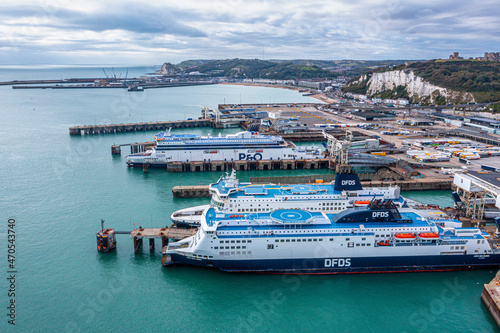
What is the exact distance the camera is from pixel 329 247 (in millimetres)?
20406

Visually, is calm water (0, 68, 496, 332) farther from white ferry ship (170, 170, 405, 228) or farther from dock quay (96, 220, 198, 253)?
white ferry ship (170, 170, 405, 228)

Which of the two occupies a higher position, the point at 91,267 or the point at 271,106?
the point at 271,106

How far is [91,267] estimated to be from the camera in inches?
843

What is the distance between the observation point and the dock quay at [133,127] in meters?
64.0

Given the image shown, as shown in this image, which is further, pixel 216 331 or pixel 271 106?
pixel 271 106

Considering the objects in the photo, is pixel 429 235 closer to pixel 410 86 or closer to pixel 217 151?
pixel 217 151

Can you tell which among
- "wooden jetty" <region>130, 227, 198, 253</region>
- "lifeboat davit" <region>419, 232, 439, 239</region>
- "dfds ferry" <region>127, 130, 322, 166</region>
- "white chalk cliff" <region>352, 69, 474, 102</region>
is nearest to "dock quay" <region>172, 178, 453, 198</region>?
"dfds ferry" <region>127, 130, 322, 166</region>

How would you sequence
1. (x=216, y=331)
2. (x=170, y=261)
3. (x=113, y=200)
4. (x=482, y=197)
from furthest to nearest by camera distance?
(x=113, y=200) < (x=482, y=197) < (x=170, y=261) < (x=216, y=331)

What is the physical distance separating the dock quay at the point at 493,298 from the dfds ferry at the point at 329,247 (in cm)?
279

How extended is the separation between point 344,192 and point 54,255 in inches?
770

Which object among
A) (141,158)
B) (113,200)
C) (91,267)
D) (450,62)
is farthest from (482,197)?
(450,62)

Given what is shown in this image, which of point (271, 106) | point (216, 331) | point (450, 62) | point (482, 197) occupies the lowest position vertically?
point (216, 331)

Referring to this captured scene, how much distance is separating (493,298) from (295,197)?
12.1m

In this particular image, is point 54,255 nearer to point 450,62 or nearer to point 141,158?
point 141,158
